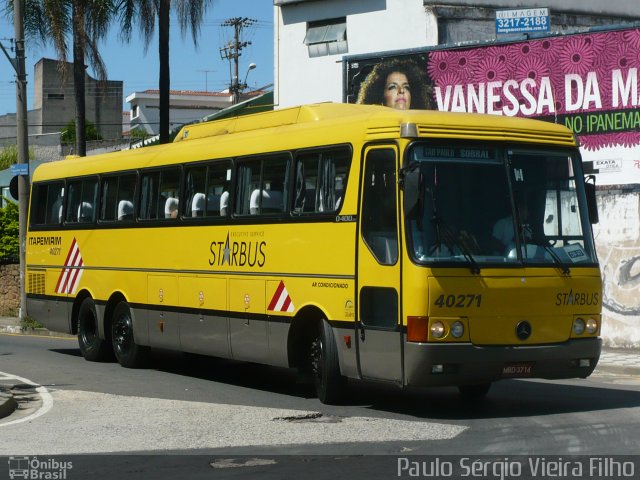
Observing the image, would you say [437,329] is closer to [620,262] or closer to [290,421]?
[290,421]

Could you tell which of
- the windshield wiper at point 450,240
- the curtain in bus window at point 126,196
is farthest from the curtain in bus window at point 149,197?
the windshield wiper at point 450,240

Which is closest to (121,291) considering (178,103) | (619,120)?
(619,120)

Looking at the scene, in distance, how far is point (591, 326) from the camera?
1267 centimetres

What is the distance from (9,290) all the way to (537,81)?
17499mm

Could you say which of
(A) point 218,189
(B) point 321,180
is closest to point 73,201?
(A) point 218,189

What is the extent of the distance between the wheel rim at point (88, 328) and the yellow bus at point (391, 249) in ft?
10.8

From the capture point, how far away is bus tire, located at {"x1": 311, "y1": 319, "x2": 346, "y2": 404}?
13.0m

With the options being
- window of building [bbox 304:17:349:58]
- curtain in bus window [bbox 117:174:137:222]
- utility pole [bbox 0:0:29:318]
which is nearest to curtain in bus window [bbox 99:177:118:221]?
curtain in bus window [bbox 117:174:137:222]

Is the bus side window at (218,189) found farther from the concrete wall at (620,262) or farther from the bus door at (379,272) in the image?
the concrete wall at (620,262)

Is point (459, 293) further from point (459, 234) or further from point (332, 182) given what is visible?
point (332, 182)

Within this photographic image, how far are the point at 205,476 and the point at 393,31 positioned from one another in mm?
21964

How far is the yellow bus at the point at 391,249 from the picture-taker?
39.2ft

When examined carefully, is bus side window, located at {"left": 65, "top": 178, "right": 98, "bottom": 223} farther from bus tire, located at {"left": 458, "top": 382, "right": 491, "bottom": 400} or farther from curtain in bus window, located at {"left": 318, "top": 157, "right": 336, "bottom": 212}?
bus tire, located at {"left": 458, "top": 382, "right": 491, "bottom": 400}

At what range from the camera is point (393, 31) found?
2981cm
